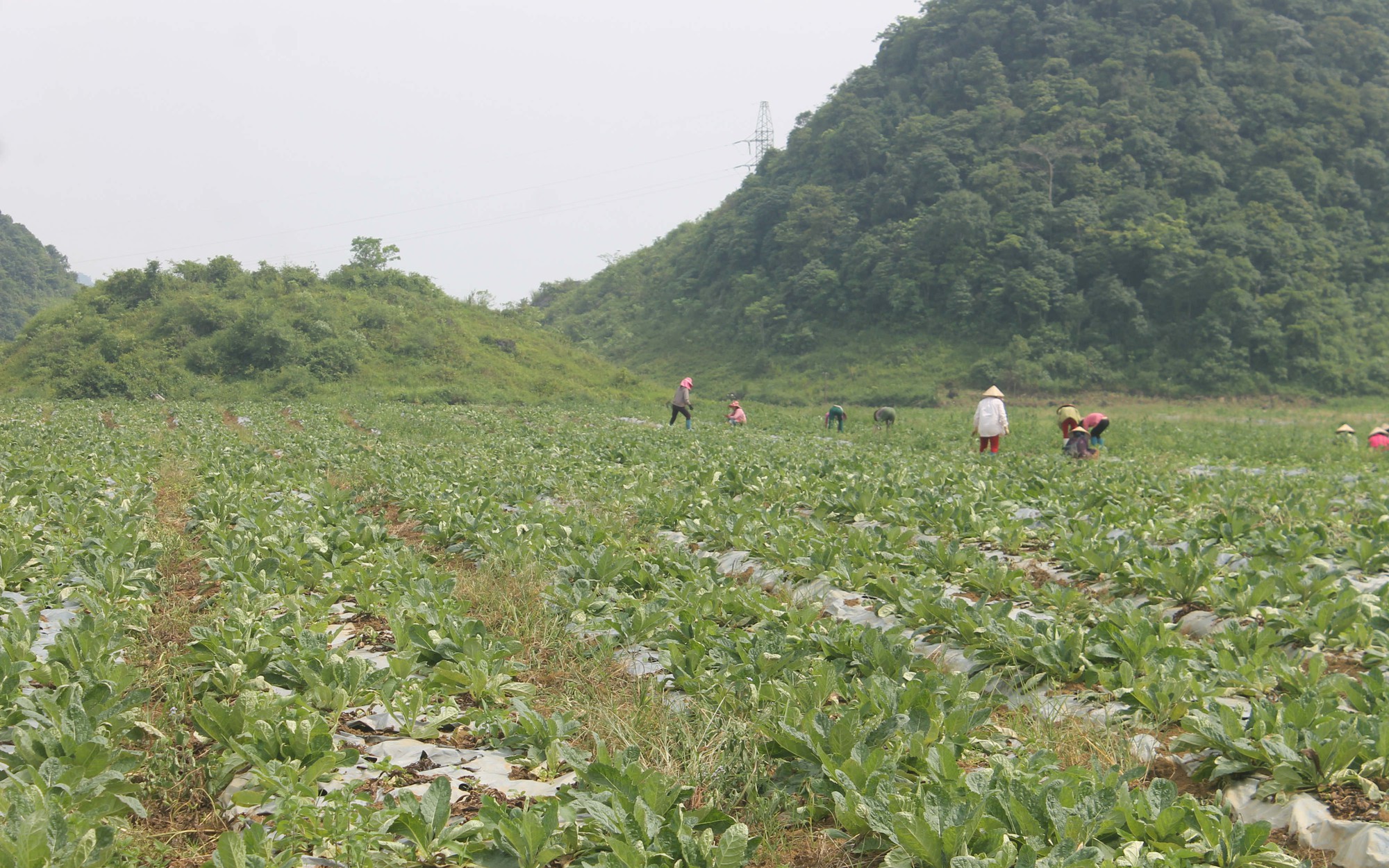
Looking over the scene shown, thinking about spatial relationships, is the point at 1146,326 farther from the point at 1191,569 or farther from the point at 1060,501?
the point at 1191,569

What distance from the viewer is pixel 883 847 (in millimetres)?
2889

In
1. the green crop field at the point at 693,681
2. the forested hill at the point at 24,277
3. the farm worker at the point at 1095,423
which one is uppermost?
the forested hill at the point at 24,277

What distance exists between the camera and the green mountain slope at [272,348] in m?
39.3

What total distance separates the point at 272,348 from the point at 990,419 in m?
37.6

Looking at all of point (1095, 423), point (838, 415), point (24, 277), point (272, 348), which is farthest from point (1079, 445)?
point (24, 277)

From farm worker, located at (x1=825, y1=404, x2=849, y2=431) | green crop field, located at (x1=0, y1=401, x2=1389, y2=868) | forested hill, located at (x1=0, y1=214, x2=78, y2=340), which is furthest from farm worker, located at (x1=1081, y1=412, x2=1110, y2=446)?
forested hill, located at (x1=0, y1=214, x2=78, y2=340)

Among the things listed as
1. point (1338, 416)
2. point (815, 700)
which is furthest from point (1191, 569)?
point (1338, 416)

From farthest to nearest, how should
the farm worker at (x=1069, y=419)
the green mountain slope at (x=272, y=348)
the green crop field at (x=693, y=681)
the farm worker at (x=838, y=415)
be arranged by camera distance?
1. the green mountain slope at (x=272, y=348)
2. the farm worker at (x=838, y=415)
3. the farm worker at (x=1069, y=419)
4. the green crop field at (x=693, y=681)

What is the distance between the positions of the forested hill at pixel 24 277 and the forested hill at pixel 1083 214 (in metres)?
59.0

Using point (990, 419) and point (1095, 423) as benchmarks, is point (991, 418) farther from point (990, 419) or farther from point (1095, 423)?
point (1095, 423)

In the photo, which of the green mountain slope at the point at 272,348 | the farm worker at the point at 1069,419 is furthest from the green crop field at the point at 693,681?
the green mountain slope at the point at 272,348

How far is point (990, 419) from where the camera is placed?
15.7 metres

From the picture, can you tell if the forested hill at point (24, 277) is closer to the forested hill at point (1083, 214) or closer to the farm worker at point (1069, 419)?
the forested hill at point (1083, 214)

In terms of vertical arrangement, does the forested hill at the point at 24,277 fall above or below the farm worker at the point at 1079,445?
above
